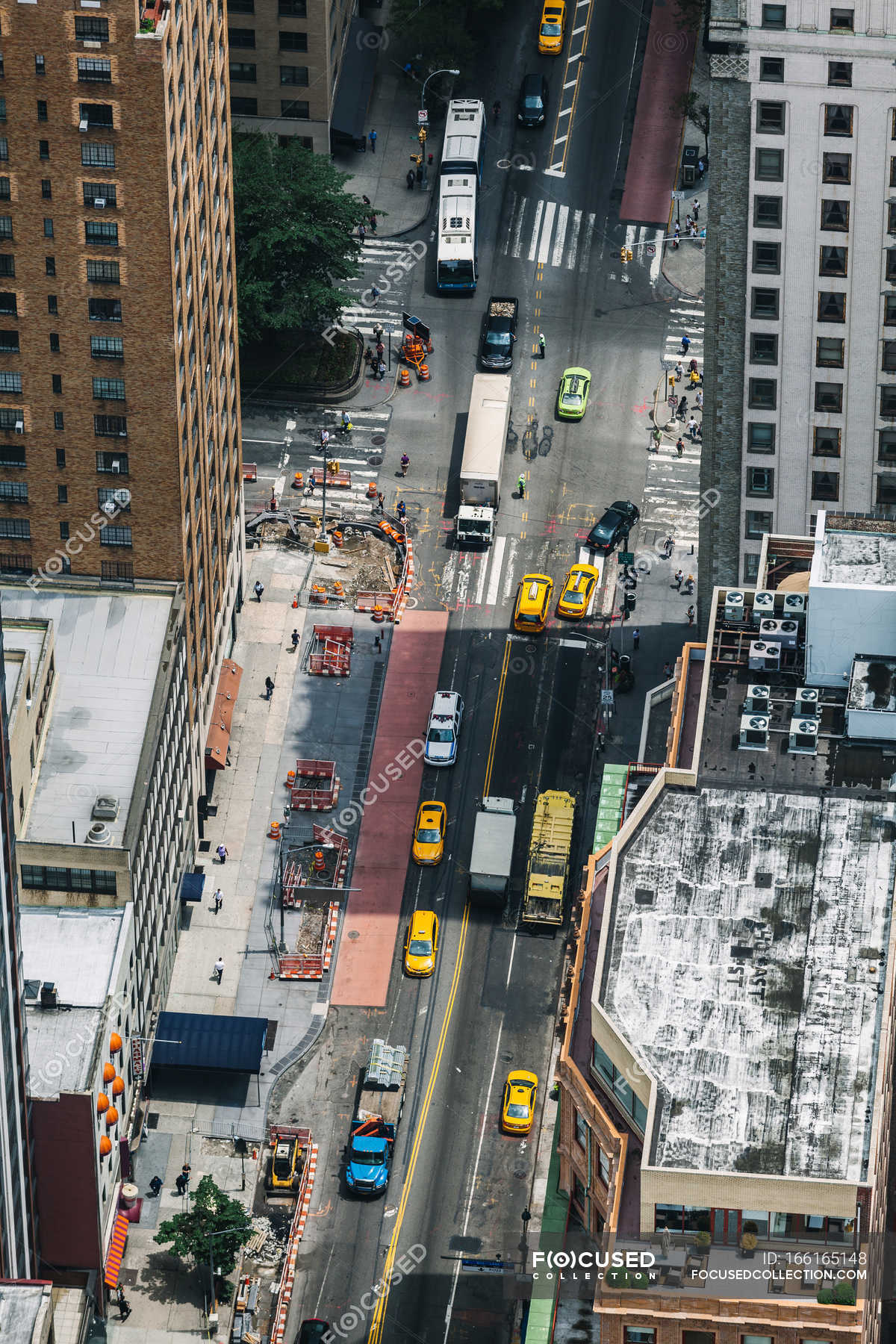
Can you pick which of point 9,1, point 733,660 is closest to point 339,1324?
point 733,660

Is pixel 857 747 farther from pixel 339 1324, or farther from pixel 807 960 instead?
pixel 339 1324

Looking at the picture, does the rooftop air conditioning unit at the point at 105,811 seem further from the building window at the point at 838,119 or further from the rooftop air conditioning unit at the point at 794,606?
the building window at the point at 838,119

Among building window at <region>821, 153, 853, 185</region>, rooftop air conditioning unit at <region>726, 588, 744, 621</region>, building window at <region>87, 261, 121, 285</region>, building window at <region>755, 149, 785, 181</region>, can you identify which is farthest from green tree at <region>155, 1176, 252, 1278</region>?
building window at <region>821, 153, 853, 185</region>

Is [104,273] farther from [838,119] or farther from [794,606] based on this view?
[794,606]

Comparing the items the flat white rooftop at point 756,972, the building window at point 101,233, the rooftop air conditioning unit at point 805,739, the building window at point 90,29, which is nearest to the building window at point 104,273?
the building window at point 101,233

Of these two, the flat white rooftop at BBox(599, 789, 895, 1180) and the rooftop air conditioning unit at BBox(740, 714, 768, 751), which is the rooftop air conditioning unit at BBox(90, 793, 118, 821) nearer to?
the flat white rooftop at BBox(599, 789, 895, 1180)

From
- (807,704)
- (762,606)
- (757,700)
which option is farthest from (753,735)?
(762,606)
